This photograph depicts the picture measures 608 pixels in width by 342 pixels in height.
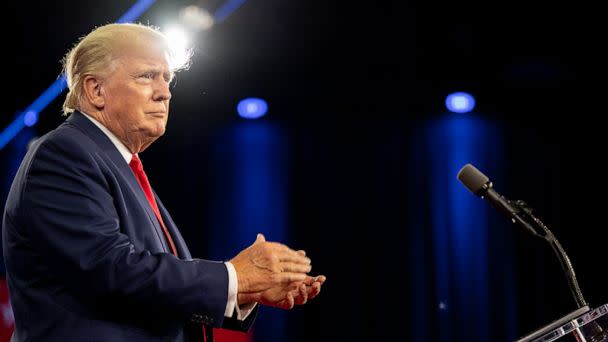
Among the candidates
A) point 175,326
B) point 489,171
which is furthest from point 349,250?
point 175,326

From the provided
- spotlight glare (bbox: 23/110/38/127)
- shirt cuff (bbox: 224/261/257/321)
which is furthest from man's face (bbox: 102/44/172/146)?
spotlight glare (bbox: 23/110/38/127)

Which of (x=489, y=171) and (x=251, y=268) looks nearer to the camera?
(x=251, y=268)

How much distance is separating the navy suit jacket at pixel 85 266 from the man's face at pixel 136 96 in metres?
0.20

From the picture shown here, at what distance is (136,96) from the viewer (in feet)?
5.86

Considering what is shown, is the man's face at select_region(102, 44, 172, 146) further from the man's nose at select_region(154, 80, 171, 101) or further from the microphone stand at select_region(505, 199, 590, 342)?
the microphone stand at select_region(505, 199, 590, 342)

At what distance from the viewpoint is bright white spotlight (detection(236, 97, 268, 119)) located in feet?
16.8

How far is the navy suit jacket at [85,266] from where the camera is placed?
1.43 m

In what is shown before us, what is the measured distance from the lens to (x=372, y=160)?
16.5ft

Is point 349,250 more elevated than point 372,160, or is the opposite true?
point 372,160

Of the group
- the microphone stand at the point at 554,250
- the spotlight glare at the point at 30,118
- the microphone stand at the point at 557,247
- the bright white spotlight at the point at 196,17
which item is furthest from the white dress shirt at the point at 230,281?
the spotlight glare at the point at 30,118

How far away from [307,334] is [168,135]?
5.93ft

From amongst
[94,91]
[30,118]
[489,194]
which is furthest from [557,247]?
[30,118]

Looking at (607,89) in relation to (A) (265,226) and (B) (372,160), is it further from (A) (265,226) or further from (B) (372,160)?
(A) (265,226)

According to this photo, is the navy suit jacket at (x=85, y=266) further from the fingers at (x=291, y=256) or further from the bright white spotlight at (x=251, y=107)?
the bright white spotlight at (x=251, y=107)
